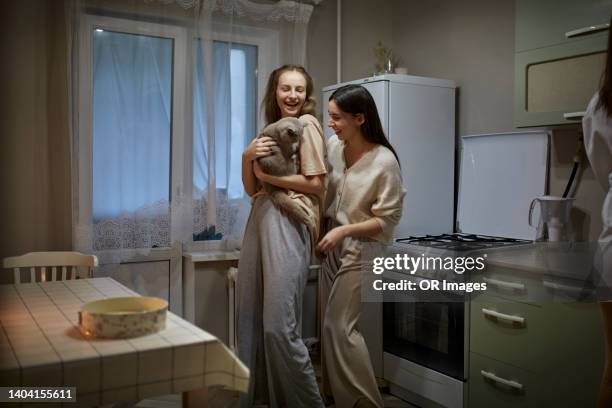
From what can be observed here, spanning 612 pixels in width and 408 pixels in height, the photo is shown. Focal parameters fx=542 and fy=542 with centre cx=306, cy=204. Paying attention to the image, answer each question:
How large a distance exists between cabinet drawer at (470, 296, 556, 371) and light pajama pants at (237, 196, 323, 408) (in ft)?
1.86

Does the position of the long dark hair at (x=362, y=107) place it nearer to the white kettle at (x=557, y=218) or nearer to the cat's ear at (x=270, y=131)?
the cat's ear at (x=270, y=131)

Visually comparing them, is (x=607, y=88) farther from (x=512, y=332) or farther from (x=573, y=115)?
(x=512, y=332)

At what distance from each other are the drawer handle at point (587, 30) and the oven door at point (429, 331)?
0.91 metres

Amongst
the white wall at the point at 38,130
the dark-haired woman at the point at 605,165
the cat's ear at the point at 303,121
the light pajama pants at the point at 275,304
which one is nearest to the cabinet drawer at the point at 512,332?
the dark-haired woman at the point at 605,165

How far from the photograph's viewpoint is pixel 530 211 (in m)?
2.01

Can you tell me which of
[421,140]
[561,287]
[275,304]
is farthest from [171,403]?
[421,140]

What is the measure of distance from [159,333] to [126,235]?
129 centimetres

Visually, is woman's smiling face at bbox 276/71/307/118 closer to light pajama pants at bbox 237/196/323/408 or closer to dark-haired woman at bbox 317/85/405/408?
dark-haired woman at bbox 317/85/405/408

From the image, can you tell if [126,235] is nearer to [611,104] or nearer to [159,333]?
[159,333]

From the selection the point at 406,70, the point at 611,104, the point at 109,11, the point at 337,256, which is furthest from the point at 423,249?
the point at 109,11

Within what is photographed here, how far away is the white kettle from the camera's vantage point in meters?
1.91

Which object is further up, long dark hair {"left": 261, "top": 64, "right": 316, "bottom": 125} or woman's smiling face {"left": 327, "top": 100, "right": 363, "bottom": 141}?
long dark hair {"left": 261, "top": 64, "right": 316, "bottom": 125}

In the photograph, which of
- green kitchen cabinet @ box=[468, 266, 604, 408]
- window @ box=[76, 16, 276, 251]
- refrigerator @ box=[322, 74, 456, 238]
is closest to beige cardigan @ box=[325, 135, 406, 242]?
green kitchen cabinet @ box=[468, 266, 604, 408]

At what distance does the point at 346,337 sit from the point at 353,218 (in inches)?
14.4
